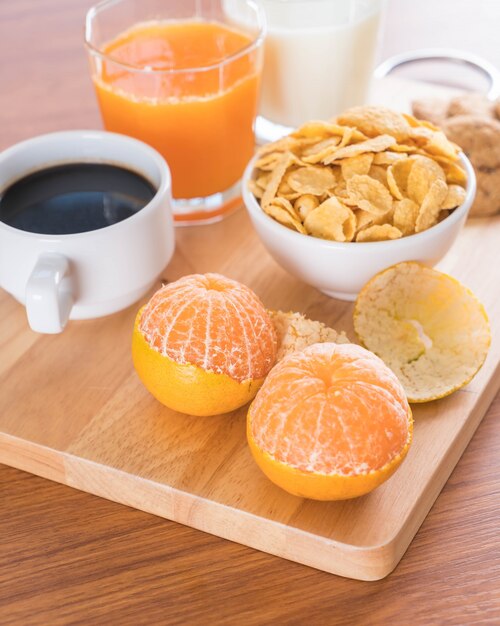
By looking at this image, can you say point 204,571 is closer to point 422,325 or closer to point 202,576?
point 202,576

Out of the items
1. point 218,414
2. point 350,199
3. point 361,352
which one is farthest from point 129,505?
point 350,199

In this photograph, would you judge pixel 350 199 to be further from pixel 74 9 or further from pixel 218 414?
pixel 74 9

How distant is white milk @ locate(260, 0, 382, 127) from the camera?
1136mm

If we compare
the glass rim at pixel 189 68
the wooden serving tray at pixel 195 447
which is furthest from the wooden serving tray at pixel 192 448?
the glass rim at pixel 189 68

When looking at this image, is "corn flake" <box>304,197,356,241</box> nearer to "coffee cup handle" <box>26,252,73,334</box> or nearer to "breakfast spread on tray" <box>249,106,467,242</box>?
"breakfast spread on tray" <box>249,106,467,242</box>

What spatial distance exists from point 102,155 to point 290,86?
301 millimetres

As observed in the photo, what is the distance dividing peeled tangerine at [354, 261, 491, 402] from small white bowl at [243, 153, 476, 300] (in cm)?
2

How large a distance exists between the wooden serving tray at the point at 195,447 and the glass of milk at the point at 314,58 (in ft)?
1.01

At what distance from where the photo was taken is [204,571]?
73 cm

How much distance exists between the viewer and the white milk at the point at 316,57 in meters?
1.14

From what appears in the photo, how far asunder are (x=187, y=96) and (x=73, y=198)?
0.57ft

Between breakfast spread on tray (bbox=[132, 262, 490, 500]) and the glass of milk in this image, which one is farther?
the glass of milk

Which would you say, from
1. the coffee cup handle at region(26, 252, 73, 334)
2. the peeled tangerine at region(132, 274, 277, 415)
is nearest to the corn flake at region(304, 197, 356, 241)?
the peeled tangerine at region(132, 274, 277, 415)

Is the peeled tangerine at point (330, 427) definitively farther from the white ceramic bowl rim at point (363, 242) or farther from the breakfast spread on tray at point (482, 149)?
the breakfast spread on tray at point (482, 149)
